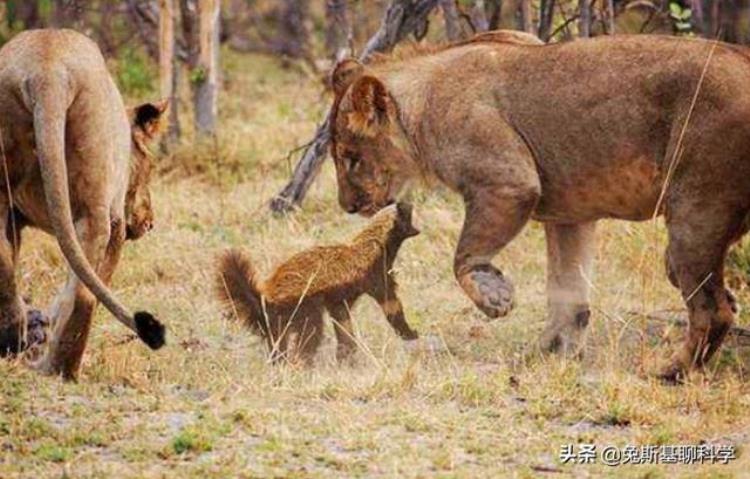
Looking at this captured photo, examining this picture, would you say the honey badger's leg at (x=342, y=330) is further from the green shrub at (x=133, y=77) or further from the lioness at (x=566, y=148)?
the green shrub at (x=133, y=77)

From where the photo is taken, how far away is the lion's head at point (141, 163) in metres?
7.33

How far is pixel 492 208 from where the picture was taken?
7180 millimetres

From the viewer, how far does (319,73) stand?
15.0 m

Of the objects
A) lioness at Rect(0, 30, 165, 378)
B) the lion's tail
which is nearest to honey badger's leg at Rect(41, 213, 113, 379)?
lioness at Rect(0, 30, 165, 378)

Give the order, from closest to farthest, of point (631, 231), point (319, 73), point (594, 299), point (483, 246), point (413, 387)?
point (413, 387), point (483, 246), point (594, 299), point (631, 231), point (319, 73)

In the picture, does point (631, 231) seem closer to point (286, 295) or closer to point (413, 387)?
point (286, 295)

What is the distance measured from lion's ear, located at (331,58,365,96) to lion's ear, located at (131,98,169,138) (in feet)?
2.74

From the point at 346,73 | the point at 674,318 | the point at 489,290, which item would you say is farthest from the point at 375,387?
the point at 674,318

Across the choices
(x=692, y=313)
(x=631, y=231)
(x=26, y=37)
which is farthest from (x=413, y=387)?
(x=631, y=231)

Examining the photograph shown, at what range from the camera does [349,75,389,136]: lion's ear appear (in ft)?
25.0

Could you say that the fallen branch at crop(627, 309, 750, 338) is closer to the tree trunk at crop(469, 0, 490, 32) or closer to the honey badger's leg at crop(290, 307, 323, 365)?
the honey badger's leg at crop(290, 307, 323, 365)

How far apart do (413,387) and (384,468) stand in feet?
3.66

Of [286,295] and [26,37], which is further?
[286,295]

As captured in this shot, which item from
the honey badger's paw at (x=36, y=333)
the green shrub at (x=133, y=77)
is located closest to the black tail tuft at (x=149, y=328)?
the honey badger's paw at (x=36, y=333)
